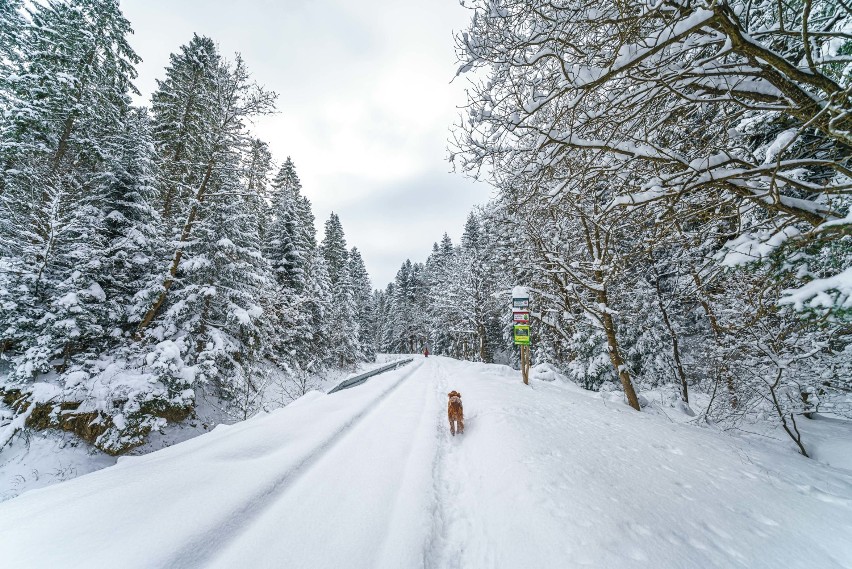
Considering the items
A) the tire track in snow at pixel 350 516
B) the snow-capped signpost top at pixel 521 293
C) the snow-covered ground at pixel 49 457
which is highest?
the snow-capped signpost top at pixel 521 293

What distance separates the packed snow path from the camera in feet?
7.60

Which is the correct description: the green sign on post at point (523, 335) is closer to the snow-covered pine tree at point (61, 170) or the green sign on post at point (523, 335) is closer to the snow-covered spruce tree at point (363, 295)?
the snow-covered pine tree at point (61, 170)

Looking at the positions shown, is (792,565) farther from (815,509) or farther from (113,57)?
(113,57)

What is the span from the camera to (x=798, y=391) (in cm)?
567

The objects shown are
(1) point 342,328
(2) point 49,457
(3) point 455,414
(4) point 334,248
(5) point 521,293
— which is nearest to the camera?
(3) point 455,414

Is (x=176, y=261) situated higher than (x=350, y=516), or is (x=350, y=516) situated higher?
(x=176, y=261)

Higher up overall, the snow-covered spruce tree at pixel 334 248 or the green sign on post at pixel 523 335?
the snow-covered spruce tree at pixel 334 248

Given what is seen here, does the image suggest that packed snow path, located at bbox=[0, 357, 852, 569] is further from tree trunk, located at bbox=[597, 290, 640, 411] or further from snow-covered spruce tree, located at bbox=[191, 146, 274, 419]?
snow-covered spruce tree, located at bbox=[191, 146, 274, 419]

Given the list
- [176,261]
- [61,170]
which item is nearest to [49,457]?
[176,261]

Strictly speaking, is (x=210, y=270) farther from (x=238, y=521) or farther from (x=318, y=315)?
(x=238, y=521)

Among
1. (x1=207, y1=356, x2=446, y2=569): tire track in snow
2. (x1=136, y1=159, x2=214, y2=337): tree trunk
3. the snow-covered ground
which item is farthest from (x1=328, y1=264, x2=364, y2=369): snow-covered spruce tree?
(x1=207, y1=356, x2=446, y2=569): tire track in snow

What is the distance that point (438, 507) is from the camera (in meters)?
3.36

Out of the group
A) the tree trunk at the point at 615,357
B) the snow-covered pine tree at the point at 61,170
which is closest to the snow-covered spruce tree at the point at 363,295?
the snow-covered pine tree at the point at 61,170

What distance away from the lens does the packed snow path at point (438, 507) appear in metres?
2.32
